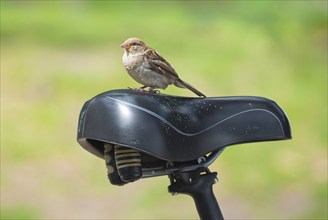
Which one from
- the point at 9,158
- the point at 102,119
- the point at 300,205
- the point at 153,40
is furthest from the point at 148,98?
the point at 153,40

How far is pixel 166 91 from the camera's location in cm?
507

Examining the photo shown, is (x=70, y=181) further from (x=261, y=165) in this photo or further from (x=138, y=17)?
(x=138, y=17)

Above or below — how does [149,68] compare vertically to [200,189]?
above

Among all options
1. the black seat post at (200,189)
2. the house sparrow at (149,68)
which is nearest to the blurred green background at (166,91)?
the house sparrow at (149,68)

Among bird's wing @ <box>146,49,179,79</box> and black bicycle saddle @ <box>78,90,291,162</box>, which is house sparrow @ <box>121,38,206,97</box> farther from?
black bicycle saddle @ <box>78,90,291,162</box>

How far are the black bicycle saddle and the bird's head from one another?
17.9 inches

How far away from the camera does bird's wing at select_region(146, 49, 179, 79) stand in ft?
7.54

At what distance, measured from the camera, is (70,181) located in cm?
489

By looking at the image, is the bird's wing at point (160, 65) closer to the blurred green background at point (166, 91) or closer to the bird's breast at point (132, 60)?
the bird's breast at point (132, 60)

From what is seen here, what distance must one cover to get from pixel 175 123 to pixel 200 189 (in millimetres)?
172

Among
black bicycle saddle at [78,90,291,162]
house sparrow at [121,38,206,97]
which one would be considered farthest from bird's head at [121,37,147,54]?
black bicycle saddle at [78,90,291,162]

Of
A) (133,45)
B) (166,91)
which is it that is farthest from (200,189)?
(166,91)

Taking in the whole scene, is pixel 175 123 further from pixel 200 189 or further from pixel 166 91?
pixel 166 91

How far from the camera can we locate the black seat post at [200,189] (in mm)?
1753
